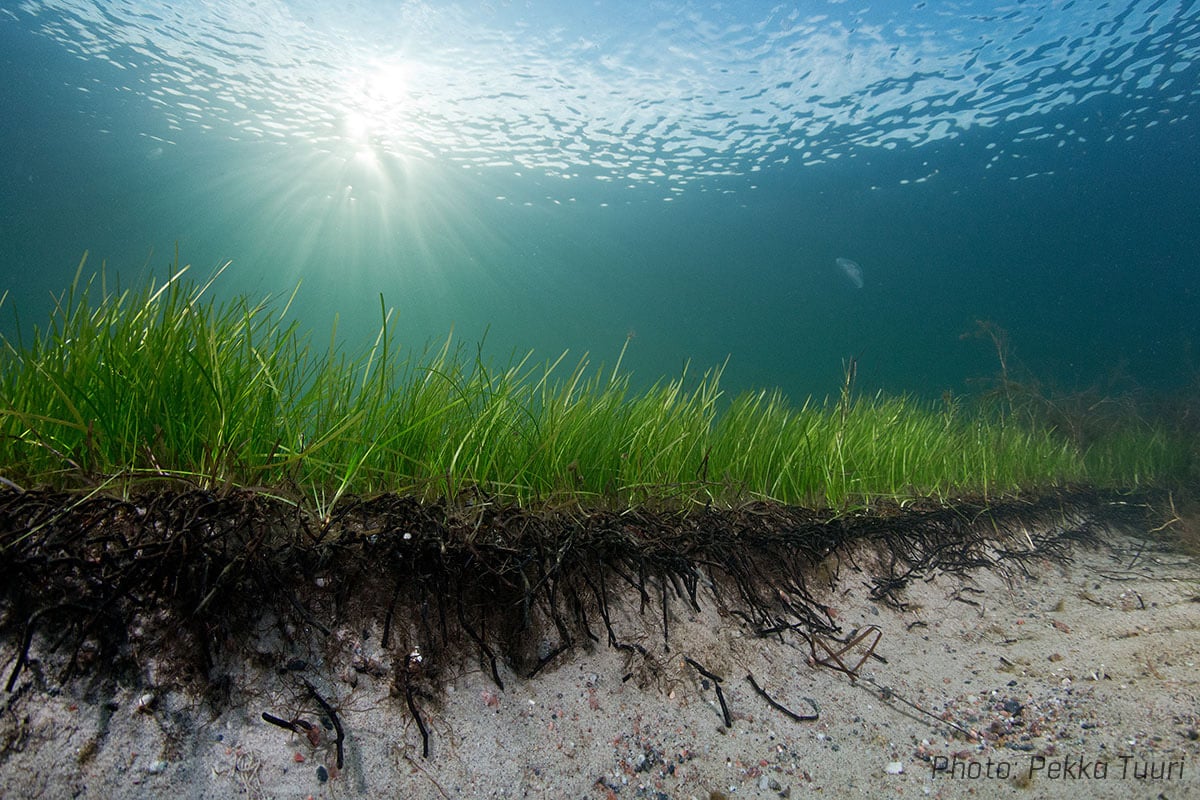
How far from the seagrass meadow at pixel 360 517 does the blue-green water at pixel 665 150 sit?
54 centimetres

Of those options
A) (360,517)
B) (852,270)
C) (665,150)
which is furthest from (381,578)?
(852,270)

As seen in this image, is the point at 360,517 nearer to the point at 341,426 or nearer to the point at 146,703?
the point at 341,426

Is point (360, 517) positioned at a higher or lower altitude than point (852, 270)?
lower

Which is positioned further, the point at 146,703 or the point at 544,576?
the point at 544,576

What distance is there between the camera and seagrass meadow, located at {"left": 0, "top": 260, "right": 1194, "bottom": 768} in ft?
4.31

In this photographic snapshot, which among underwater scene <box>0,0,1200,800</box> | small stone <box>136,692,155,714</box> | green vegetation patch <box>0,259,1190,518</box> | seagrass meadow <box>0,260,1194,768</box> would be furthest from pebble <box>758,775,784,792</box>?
small stone <box>136,692,155,714</box>

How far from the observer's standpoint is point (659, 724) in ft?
5.63

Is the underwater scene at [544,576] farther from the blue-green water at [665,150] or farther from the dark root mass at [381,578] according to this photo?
the blue-green water at [665,150]

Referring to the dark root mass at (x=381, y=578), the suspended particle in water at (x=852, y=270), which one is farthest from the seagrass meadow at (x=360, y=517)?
the suspended particle in water at (x=852, y=270)

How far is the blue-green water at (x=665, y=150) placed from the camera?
57.7ft

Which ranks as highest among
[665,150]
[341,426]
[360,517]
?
[665,150]

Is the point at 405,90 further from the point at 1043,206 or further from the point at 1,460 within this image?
the point at 1043,206

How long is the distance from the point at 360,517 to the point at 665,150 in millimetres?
29194

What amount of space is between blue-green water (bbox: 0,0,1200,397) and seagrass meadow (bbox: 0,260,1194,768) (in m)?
0.54
